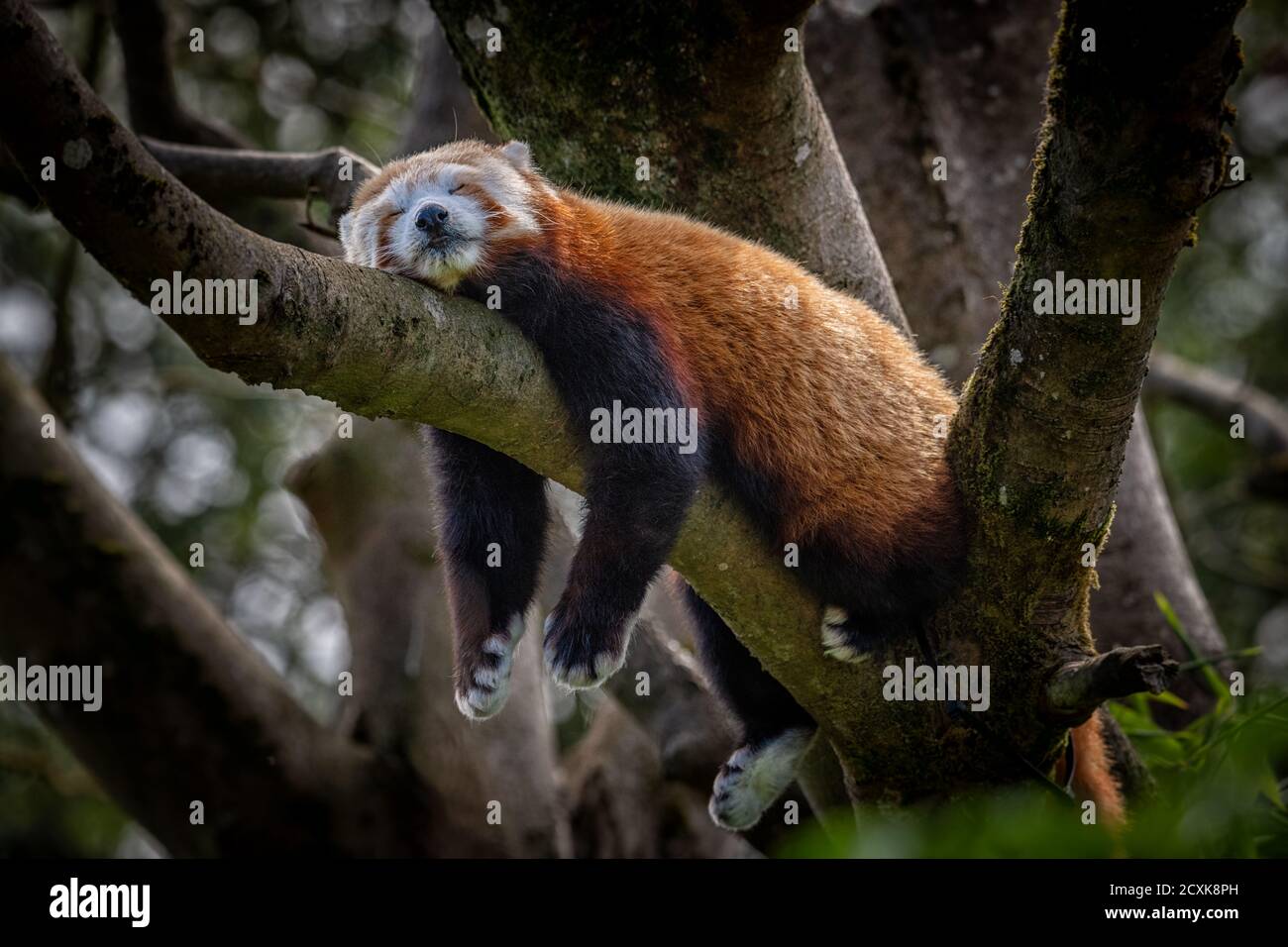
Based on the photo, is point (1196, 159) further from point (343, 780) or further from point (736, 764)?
point (343, 780)

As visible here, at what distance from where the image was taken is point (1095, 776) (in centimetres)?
458

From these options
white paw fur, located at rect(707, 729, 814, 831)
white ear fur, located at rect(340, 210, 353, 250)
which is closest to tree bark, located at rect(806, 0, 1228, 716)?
white paw fur, located at rect(707, 729, 814, 831)

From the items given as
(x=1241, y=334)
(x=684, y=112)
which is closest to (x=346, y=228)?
(x=684, y=112)

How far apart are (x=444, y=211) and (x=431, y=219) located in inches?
2.3

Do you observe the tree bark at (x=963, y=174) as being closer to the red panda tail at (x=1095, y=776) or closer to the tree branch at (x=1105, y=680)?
the red panda tail at (x=1095, y=776)

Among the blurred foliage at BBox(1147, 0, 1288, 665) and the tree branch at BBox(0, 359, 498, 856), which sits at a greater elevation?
the blurred foliage at BBox(1147, 0, 1288, 665)

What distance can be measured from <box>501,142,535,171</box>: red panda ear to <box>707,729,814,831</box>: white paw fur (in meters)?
2.51

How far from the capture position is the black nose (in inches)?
159

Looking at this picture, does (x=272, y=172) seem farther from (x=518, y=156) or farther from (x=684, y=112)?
(x=684, y=112)

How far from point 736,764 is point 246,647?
3245 mm

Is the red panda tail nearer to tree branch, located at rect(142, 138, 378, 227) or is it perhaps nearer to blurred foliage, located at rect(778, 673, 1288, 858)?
blurred foliage, located at rect(778, 673, 1288, 858)

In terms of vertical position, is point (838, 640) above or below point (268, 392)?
below

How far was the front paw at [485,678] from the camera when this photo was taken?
4.33 metres

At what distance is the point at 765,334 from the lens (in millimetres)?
4188
